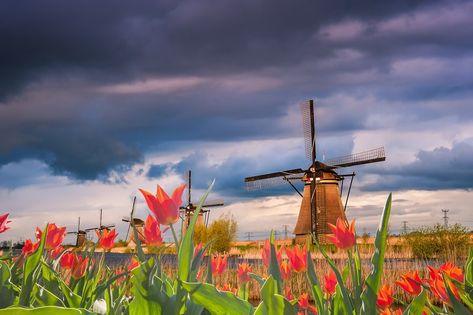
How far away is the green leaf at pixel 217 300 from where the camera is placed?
3.43 ft

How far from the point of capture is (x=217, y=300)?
107 centimetres

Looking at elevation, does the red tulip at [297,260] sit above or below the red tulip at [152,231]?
below

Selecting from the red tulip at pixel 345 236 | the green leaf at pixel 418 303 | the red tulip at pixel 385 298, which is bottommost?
the red tulip at pixel 385 298

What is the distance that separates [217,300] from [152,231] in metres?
0.59

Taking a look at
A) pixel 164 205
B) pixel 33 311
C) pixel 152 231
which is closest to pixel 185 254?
pixel 164 205

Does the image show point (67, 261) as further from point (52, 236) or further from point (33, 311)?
point (33, 311)

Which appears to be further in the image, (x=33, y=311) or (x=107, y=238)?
(x=107, y=238)

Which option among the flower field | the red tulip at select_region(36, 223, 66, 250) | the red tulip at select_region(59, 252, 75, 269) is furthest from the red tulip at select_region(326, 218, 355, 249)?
the red tulip at select_region(36, 223, 66, 250)

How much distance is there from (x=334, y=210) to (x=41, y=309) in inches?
1062

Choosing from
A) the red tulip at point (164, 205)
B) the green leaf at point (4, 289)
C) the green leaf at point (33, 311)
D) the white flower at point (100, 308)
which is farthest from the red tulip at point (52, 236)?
the green leaf at point (33, 311)

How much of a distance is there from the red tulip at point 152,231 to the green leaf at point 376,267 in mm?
639

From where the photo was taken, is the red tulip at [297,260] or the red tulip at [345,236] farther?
the red tulip at [297,260]

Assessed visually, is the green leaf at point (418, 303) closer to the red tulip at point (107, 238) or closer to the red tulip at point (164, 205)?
the red tulip at point (164, 205)

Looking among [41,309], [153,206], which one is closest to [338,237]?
[153,206]
